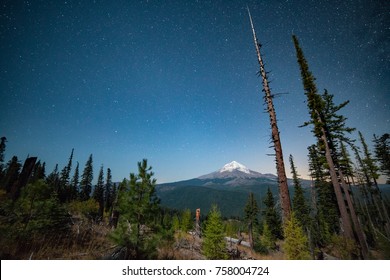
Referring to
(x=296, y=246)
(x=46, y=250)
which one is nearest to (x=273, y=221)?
(x=296, y=246)

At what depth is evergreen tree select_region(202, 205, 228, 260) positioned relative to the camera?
5.59 meters

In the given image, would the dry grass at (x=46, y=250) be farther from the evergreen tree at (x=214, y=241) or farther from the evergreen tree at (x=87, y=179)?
the evergreen tree at (x=87, y=179)

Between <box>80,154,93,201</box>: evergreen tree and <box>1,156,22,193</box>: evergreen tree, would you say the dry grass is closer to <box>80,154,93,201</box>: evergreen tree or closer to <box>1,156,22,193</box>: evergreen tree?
<box>1,156,22,193</box>: evergreen tree

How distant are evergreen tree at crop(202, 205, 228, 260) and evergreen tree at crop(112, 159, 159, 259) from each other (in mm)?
1801

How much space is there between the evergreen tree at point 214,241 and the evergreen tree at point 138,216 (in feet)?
5.91

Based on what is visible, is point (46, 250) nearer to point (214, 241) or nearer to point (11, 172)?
point (214, 241)

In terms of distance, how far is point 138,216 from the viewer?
191 inches

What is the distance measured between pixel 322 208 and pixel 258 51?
31584 mm

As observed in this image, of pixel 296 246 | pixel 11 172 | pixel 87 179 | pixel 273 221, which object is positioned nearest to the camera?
pixel 296 246

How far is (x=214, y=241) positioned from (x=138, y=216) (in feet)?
8.59

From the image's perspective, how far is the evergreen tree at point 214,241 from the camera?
5.59m
